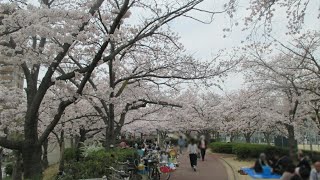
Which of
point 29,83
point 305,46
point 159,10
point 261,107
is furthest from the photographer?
point 261,107

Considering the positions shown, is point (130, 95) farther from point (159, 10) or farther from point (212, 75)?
point (159, 10)

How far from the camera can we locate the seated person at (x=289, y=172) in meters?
5.98

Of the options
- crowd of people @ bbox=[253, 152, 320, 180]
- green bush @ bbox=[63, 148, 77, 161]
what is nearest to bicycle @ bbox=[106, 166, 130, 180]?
crowd of people @ bbox=[253, 152, 320, 180]

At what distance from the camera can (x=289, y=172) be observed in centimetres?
602

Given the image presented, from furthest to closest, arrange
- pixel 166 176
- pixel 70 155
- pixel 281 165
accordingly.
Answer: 1. pixel 70 155
2. pixel 166 176
3. pixel 281 165

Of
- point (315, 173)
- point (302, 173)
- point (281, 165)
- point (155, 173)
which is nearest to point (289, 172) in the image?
point (281, 165)

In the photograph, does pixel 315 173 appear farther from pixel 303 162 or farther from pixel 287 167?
pixel 287 167

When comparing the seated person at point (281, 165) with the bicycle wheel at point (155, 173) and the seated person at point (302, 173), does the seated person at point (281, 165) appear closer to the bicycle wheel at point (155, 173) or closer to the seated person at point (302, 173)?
the seated person at point (302, 173)

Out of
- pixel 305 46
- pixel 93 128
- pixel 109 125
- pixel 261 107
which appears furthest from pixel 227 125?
pixel 109 125

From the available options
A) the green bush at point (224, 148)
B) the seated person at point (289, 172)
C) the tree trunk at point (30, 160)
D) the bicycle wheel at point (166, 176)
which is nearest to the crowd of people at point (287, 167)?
the seated person at point (289, 172)

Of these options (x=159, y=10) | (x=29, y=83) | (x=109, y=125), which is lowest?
(x=109, y=125)

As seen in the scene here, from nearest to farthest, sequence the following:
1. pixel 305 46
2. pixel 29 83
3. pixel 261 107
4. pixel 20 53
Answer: pixel 20 53, pixel 29 83, pixel 305 46, pixel 261 107

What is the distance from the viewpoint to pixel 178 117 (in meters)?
27.7

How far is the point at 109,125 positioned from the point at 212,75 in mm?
4685
